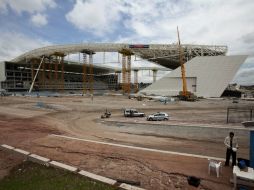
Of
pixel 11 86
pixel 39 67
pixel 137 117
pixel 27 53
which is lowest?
pixel 137 117

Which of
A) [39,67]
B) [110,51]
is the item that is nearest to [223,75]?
[110,51]

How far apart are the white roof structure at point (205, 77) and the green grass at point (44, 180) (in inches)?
2495

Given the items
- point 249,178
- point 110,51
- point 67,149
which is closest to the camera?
point 249,178

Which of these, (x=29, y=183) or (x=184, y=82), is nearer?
(x=29, y=183)

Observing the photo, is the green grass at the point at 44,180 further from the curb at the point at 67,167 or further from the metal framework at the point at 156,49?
the metal framework at the point at 156,49

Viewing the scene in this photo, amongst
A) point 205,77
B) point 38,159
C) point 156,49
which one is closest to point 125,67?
point 156,49

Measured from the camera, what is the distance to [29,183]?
7809mm

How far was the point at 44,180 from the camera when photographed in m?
7.98

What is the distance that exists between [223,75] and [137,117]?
42834 millimetres

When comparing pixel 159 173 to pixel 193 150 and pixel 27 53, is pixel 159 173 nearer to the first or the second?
pixel 193 150

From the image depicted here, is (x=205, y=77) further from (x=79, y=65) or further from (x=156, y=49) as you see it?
(x=79, y=65)

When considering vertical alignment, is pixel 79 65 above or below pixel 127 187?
above

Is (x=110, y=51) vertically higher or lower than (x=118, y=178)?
higher

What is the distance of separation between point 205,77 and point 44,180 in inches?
2537
